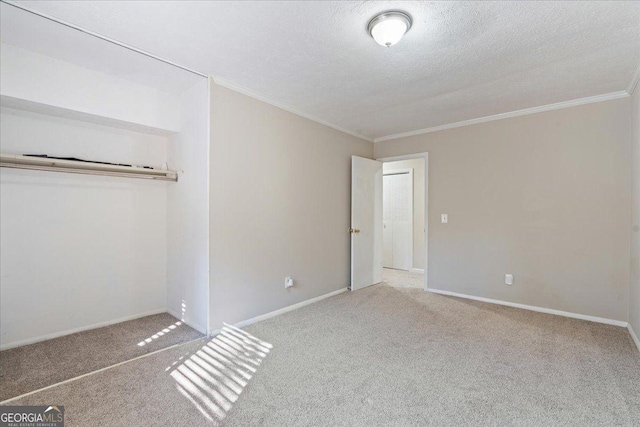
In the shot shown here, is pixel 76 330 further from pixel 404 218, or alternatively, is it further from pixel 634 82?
pixel 634 82

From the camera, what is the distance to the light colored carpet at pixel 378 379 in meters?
1.74

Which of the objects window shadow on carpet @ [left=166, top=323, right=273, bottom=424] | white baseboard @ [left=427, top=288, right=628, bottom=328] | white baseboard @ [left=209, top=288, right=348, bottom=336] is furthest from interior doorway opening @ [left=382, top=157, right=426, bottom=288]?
window shadow on carpet @ [left=166, top=323, right=273, bottom=424]

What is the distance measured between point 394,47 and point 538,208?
8.95 feet

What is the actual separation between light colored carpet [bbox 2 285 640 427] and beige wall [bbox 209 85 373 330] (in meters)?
0.48

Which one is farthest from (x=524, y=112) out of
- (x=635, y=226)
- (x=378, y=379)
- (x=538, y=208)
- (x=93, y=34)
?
(x=93, y=34)

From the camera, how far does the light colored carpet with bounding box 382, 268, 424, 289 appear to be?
4.79 metres

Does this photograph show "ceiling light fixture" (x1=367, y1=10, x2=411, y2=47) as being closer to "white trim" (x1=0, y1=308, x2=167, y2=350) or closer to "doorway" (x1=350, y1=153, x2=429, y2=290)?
"doorway" (x1=350, y1=153, x2=429, y2=290)

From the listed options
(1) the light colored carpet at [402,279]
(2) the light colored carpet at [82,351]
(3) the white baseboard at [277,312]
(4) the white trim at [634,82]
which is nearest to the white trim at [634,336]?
(1) the light colored carpet at [402,279]

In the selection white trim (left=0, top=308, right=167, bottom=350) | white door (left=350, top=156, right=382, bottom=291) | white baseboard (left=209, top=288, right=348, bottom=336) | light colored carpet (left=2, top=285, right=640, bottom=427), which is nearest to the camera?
light colored carpet (left=2, top=285, right=640, bottom=427)

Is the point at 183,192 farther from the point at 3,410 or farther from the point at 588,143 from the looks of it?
the point at 588,143

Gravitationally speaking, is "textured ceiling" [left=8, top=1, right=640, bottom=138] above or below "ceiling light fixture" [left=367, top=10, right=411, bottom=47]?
above

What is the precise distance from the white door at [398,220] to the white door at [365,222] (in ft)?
4.22

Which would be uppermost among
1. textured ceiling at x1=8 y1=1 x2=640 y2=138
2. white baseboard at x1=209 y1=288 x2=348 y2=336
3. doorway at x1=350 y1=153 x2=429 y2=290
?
textured ceiling at x1=8 y1=1 x2=640 y2=138

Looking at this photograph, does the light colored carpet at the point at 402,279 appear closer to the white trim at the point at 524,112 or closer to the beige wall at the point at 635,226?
the beige wall at the point at 635,226
